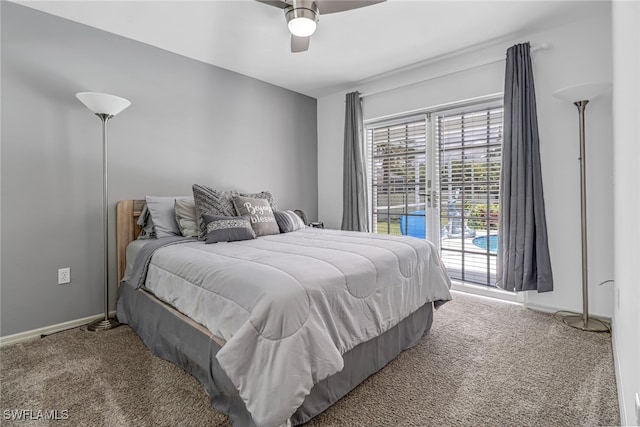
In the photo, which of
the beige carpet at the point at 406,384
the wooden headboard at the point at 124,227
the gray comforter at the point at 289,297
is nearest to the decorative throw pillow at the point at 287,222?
the gray comforter at the point at 289,297

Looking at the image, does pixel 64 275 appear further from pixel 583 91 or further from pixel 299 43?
pixel 583 91

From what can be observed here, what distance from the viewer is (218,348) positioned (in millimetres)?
1520

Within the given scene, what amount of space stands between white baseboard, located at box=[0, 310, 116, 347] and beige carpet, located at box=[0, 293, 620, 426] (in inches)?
4.7

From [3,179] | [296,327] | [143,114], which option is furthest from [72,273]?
[296,327]

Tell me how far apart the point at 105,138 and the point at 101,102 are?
0.34 metres

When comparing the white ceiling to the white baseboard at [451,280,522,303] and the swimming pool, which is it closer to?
the swimming pool

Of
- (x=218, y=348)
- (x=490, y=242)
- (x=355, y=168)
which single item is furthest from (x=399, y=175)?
(x=218, y=348)

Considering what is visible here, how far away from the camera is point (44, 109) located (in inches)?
98.1

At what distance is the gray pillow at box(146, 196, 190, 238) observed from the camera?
272cm

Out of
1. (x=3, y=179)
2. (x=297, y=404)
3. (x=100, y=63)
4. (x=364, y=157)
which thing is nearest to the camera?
(x=297, y=404)

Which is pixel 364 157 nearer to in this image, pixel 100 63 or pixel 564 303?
pixel 564 303

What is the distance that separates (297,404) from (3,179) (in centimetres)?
266

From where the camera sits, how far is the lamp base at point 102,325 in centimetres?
255

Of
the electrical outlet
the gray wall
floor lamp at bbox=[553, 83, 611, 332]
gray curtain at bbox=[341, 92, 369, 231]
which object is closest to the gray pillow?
the gray wall
